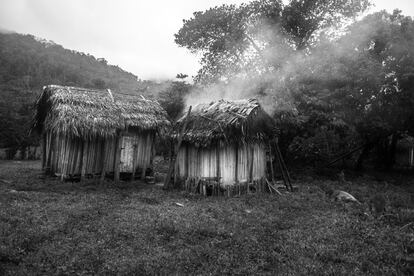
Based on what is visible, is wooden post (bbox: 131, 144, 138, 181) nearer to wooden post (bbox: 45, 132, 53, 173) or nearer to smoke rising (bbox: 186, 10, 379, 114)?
wooden post (bbox: 45, 132, 53, 173)

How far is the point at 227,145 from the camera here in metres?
13.0

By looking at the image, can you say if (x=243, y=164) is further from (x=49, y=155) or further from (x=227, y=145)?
(x=49, y=155)

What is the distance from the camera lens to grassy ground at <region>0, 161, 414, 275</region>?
593 cm

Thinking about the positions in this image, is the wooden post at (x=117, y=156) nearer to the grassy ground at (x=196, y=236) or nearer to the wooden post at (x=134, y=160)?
the wooden post at (x=134, y=160)

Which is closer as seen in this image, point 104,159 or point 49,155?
point 104,159

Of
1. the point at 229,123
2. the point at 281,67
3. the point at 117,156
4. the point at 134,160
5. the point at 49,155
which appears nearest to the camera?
the point at 229,123

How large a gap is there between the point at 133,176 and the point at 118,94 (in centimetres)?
479

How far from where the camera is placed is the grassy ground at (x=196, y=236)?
19.5 feet

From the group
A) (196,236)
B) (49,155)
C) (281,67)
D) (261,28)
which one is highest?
(261,28)

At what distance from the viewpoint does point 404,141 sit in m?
28.3

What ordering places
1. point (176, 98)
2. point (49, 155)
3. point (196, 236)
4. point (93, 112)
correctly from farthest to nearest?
point (176, 98), point (49, 155), point (93, 112), point (196, 236)

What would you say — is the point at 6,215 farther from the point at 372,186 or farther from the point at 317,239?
the point at 372,186

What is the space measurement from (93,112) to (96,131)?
43.4 inches

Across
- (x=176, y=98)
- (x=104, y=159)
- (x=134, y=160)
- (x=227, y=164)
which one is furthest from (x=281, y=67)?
(x=104, y=159)
